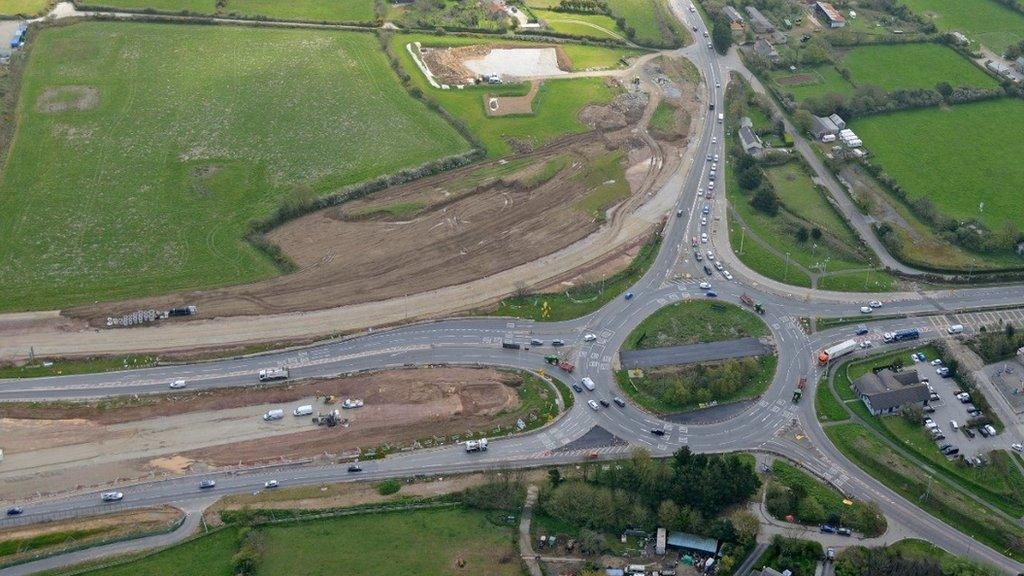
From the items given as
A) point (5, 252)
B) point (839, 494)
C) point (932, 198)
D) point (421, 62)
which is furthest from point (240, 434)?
point (932, 198)

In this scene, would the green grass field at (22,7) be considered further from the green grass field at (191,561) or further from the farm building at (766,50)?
the farm building at (766,50)

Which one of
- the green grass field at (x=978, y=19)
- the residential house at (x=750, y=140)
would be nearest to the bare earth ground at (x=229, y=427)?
the residential house at (x=750, y=140)

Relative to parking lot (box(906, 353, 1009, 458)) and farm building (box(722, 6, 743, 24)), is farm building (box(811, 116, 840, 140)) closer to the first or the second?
farm building (box(722, 6, 743, 24))

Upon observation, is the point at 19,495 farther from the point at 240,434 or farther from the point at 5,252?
the point at 5,252

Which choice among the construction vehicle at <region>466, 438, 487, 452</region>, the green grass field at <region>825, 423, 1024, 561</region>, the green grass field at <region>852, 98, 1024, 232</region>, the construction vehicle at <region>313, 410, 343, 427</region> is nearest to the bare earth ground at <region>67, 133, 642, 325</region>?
the construction vehicle at <region>313, 410, 343, 427</region>

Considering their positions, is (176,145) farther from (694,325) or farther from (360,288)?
(694,325)
